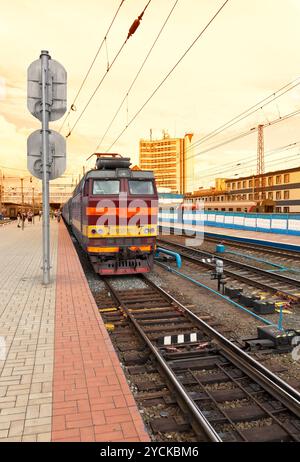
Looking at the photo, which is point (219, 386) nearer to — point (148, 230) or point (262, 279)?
point (148, 230)

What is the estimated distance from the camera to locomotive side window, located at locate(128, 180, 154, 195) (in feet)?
40.6

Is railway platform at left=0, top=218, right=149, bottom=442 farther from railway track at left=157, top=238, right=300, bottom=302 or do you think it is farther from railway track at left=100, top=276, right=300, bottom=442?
railway track at left=157, top=238, right=300, bottom=302

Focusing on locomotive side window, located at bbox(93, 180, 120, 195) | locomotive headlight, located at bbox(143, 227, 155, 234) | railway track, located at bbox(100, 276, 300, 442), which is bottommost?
railway track, located at bbox(100, 276, 300, 442)

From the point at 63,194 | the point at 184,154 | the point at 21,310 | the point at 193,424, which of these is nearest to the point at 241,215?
the point at 21,310

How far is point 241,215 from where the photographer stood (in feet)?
109

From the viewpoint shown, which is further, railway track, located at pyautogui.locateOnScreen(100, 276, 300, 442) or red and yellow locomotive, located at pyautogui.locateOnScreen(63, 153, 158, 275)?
red and yellow locomotive, located at pyautogui.locateOnScreen(63, 153, 158, 275)

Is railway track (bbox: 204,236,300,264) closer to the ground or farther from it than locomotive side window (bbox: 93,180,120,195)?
closer to the ground

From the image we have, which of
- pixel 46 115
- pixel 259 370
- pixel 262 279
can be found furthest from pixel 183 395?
pixel 262 279

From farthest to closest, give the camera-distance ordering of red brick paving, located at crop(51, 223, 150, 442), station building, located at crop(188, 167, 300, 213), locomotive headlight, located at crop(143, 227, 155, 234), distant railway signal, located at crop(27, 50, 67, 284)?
1. station building, located at crop(188, 167, 300, 213)
2. locomotive headlight, located at crop(143, 227, 155, 234)
3. distant railway signal, located at crop(27, 50, 67, 284)
4. red brick paving, located at crop(51, 223, 150, 442)

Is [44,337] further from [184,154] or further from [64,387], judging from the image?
[184,154]

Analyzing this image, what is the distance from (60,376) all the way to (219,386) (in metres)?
2.18

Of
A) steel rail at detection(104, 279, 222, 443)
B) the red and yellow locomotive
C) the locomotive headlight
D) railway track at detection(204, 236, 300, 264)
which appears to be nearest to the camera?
steel rail at detection(104, 279, 222, 443)

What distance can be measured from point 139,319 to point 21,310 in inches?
97.0

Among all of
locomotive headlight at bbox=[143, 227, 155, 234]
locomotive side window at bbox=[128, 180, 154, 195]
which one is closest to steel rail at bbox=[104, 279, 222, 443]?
locomotive headlight at bbox=[143, 227, 155, 234]
